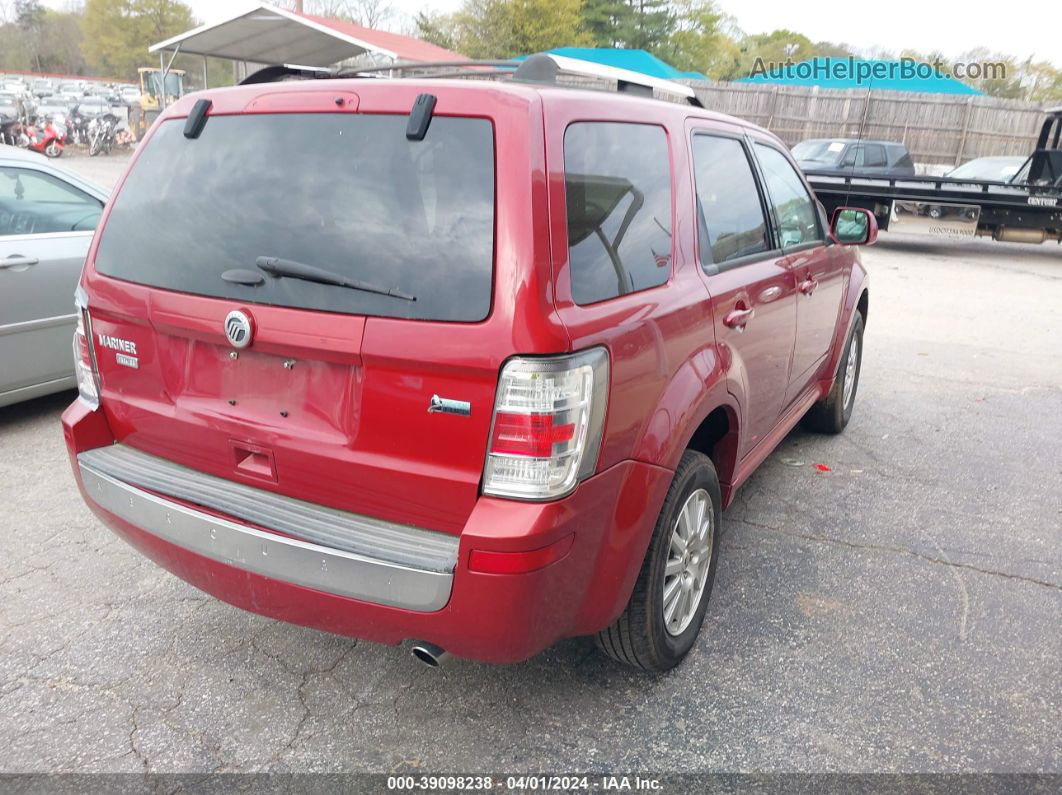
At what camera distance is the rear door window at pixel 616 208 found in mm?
2188

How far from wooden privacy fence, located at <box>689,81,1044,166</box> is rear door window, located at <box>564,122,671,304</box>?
2207 centimetres

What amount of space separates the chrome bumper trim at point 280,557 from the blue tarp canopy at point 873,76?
16589mm

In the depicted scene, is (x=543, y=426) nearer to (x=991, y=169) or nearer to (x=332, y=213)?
(x=332, y=213)

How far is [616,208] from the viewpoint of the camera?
2377 millimetres

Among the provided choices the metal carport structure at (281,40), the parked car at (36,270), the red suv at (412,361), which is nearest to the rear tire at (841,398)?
the red suv at (412,361)

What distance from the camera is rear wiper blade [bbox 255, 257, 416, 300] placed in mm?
2101

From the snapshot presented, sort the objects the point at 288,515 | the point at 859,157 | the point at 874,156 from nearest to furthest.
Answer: the point at 288,515 < the point at 859,157 < the point at 874,156

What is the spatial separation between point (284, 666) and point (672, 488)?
1437 mm

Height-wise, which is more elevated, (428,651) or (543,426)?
(543,426)

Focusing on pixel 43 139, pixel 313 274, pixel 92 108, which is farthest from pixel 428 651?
pixel 92 108

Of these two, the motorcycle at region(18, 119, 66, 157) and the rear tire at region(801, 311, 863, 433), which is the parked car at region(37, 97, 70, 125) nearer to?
the motorcycle at region(18, 119, 66, 157)

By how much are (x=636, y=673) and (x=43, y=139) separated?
28.3 m

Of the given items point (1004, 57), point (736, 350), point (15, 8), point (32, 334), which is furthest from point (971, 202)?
point (15, 8)

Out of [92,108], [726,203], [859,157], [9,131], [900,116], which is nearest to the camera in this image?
[726,203]
